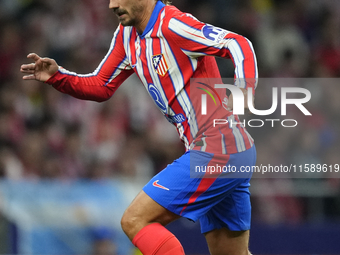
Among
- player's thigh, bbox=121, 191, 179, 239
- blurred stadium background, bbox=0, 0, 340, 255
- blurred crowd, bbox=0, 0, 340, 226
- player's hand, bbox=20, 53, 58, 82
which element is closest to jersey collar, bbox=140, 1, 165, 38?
player's hand, bbox=20, 53, 58, 82

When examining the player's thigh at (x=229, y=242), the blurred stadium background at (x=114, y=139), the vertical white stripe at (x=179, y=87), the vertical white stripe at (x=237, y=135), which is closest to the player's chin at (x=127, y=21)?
the vertical white stripe at (x=179, y=87)

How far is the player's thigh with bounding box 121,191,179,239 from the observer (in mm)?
3178

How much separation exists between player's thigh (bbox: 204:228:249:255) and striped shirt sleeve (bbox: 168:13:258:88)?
117cm

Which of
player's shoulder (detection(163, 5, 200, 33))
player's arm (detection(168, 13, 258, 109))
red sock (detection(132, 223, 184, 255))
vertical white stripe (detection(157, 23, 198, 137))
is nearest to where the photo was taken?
player's arm (detection(168, 13, 258, 109))

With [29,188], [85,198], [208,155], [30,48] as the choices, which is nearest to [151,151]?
[85,198]

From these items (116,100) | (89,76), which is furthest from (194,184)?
(116,100)

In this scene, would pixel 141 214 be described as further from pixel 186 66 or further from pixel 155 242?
pixel 186 66

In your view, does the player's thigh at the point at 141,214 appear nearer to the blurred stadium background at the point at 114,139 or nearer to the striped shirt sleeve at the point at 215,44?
the striped shirt sleeve at the point at 215,44

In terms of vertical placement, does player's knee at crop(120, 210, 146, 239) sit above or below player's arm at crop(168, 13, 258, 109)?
below

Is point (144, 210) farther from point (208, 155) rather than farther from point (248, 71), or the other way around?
point (248, 71)

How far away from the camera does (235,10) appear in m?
9.01

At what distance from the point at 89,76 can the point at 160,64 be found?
2.39ft

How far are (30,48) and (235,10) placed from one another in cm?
329

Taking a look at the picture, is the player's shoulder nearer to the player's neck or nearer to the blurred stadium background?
the player's neck
